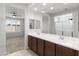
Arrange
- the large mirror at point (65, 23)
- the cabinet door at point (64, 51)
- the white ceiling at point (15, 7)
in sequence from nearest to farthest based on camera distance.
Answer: the cabinet door at point (64, 51) → the large mirror at point (65, 23) → the white ceiling at point (15, 7)

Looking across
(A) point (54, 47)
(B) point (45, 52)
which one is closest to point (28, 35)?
(B) point (45, 52)

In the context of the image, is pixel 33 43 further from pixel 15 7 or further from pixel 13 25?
pixel 13 25

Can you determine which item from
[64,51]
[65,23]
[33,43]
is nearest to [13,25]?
[33,43]

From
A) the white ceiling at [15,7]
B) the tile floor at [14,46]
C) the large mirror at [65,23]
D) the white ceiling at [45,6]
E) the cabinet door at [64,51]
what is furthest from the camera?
the tile floor at [14,46]

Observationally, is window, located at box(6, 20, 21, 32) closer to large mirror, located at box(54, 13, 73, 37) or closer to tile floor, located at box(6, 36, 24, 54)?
tile floor, located at box(6, 36, 24, 54)

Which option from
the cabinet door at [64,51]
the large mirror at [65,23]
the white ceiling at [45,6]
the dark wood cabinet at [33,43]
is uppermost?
the white ceiling at [45,6]

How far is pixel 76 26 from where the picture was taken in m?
2.32

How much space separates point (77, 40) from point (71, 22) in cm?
50

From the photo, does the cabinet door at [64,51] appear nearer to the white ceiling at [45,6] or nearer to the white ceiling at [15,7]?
the white ceiling at [45,6]

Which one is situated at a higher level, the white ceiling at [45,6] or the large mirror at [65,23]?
the white ceiling at [45,6]

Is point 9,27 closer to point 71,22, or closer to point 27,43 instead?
point 27,43

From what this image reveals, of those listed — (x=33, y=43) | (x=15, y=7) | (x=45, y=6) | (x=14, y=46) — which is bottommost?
(x=14, y=46)

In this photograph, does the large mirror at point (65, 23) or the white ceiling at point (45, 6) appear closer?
the white ceiling at point (45, 6)

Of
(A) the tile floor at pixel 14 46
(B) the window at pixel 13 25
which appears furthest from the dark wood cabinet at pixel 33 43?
(B) the window at pixel 13 25
